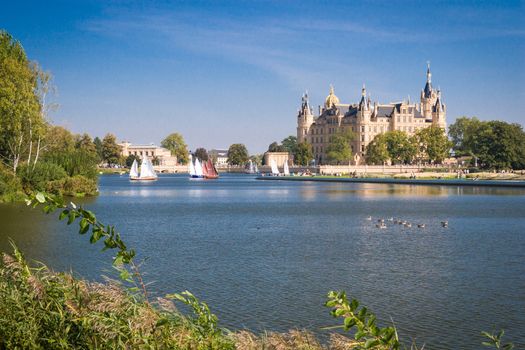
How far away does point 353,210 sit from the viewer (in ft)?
152

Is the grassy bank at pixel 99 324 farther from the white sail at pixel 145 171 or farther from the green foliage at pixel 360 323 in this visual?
the white sail at pixel 145 171

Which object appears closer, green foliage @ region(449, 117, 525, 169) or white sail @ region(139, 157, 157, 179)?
green foliage @ region(449, 117, 525, 169)

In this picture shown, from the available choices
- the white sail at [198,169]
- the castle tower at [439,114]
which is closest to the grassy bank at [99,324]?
the white sail at [198,169]

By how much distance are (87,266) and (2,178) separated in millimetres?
27743

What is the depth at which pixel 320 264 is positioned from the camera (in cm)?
2136

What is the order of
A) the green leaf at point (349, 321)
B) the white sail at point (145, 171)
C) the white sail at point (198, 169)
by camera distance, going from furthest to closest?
the white sail at point (198, 169), the white sail at point (145, 171), the green leaf at point (349, 321)

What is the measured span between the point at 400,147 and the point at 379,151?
4.80m

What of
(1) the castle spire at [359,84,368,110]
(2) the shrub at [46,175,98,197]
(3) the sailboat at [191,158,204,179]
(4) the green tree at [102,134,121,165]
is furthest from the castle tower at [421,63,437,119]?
(2) the shrub at [46,175,98,197]

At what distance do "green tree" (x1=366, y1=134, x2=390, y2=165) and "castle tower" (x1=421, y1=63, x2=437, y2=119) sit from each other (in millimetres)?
32635

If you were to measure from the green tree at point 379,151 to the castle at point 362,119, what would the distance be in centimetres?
1316

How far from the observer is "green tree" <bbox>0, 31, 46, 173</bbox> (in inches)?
1795

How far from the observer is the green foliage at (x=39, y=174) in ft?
157

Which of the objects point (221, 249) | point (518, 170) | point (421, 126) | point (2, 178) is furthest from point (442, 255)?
point (421, 126)

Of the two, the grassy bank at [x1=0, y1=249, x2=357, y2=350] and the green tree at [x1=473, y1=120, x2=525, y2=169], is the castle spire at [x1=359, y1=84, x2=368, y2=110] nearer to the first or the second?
the green tree at [x1=473, y1=120, x2=525, y2=169]
